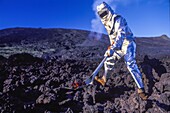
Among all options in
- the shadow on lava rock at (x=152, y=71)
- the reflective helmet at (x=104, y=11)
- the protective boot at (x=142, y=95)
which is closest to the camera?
the protective boot at (x=142, y=95)

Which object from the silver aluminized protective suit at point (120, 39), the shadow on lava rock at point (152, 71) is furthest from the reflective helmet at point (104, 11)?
the shadow on lava rock at point (152, 71)

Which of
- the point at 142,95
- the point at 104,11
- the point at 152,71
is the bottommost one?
the point at 142,95

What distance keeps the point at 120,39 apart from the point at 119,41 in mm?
40

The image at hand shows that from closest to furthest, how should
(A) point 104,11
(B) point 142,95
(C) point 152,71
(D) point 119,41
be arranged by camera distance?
(B) point 142,95, (D) point 119,41, (A) point 104,11, (C) point 152,71

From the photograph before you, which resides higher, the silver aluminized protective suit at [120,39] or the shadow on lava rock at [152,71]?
the silver aluminized protective suit at [120,39]

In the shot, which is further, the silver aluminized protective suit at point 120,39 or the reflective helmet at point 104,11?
the reflective helmet at point 104,11

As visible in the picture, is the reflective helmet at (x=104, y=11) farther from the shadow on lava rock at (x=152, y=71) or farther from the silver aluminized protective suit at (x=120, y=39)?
the shadow on lava rock at (x=152, y=71)

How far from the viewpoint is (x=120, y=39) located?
4.59 meters

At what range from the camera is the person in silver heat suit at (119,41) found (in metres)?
4.58

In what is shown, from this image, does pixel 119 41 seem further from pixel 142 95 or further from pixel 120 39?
pixel 142 95

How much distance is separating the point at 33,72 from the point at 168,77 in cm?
341

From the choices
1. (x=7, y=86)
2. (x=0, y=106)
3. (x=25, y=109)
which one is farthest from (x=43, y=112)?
(x=7, y=86)

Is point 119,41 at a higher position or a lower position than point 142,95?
higher

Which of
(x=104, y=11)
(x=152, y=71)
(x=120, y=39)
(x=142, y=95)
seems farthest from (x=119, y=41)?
(x=152, y=71)
